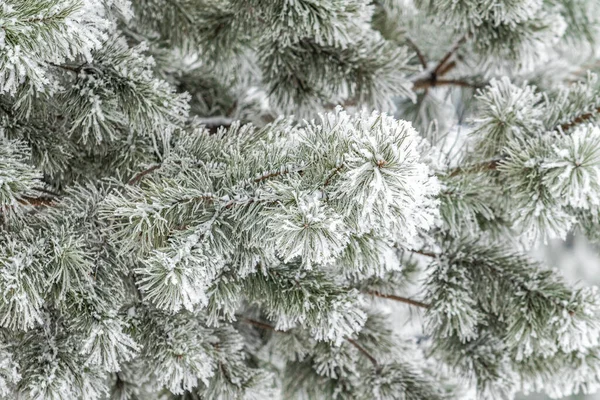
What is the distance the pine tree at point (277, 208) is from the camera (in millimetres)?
645

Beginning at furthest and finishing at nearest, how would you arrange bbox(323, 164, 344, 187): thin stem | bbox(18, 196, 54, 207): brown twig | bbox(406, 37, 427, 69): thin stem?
bbox(406, 37, 427, 69): thin stem → bbox(18, 196, 54, 207): brown twig → bbox(323, 164, 344, 187): thin stem

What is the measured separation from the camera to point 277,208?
0.64 meters

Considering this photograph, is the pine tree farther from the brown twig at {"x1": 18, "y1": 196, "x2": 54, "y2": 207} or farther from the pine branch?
the pine branch

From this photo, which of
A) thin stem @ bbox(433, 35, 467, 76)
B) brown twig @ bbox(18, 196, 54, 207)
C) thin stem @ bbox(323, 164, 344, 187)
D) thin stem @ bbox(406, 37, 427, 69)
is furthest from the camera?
thin stem @ bbox(406, 37, 427, 69)

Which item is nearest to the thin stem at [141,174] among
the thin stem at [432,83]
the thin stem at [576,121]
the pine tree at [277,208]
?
the pine tree at [277,208]

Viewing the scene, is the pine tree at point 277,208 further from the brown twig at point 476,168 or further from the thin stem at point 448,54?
the thin stem at point 448,54

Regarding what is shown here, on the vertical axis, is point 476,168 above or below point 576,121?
below

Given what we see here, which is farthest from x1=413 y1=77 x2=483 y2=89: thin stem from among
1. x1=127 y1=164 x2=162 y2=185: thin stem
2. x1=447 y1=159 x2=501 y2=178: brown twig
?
x1=127 y1=164 x2=162 y2=185: thin stem

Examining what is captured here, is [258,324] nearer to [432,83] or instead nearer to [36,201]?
[36,201]

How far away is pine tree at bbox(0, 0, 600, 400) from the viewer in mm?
645

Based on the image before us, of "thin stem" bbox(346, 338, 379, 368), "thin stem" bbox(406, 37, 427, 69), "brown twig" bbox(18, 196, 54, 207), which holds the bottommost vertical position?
"thin stem" bbox(346, 338, 379, 368)

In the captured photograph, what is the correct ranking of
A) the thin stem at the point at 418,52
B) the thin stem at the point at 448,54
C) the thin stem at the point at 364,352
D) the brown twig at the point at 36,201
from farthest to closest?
the thin stem at the point at 418,52
the thin stem at the point at 448,54
the thin stem at the point at 364,352
the brown twig at the point at 36,201

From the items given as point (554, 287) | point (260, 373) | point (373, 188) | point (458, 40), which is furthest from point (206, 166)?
point (458, 40)

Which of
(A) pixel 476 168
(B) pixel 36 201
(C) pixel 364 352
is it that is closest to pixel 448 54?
(A) pixel 476 168
